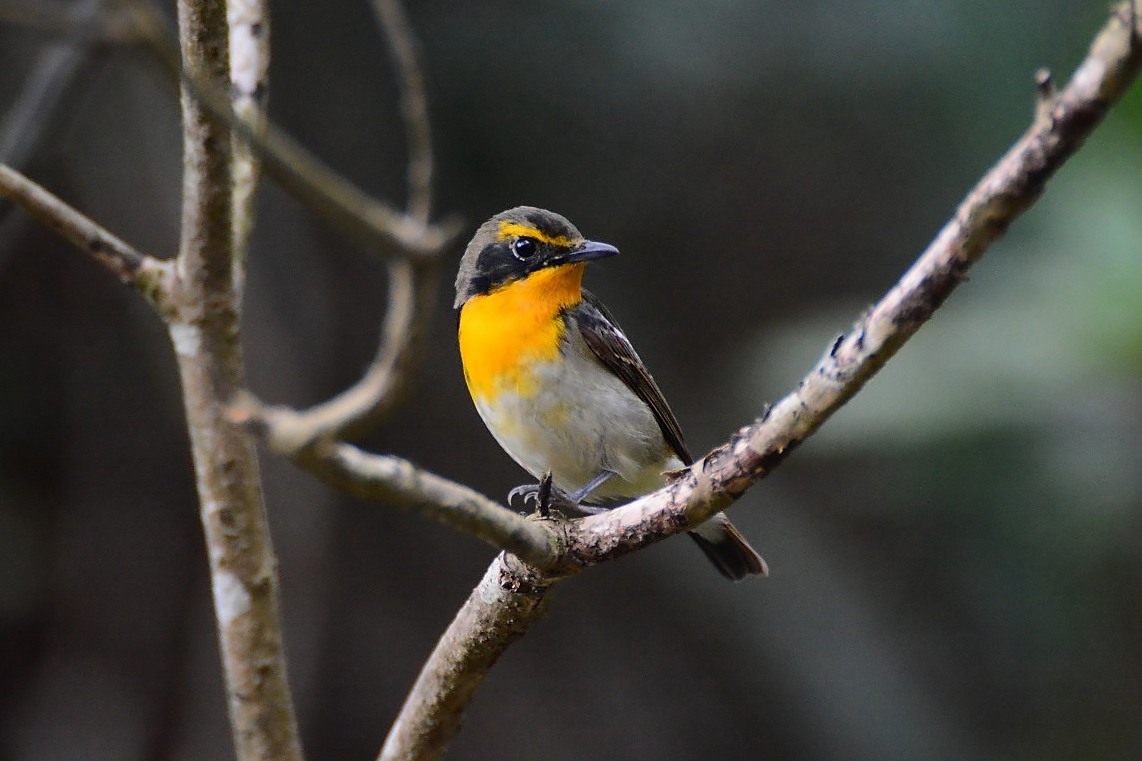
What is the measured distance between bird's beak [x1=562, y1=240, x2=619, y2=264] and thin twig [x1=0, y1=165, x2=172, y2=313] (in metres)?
1.61

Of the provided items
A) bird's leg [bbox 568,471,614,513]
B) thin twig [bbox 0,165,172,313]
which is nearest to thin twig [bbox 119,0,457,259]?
thin twig [bbox 0,165,172,313]

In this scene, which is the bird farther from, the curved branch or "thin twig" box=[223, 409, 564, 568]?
"thin twig" box=[223, 409, 564, 568]

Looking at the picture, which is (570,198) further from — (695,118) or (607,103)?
(695,118)

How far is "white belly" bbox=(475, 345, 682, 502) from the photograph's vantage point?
4.13 m

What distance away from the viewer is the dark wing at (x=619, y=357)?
436 cm

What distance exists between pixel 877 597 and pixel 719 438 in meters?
1.39

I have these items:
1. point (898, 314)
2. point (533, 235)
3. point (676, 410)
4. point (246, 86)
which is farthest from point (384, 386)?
point (676, 410)

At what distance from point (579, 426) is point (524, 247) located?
2.18 ft

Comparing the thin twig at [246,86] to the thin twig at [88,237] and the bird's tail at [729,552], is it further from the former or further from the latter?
the bird's tail at [729,552]

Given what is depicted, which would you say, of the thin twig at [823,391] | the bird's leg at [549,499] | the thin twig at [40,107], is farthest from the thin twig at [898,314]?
the thin twig at [40,107]

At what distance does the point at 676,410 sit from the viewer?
7453 mm

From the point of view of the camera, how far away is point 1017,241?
228 inches

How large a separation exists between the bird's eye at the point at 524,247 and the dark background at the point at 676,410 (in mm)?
1359

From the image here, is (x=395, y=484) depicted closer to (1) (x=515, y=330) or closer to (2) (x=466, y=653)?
(2) (x=466, y=653)
